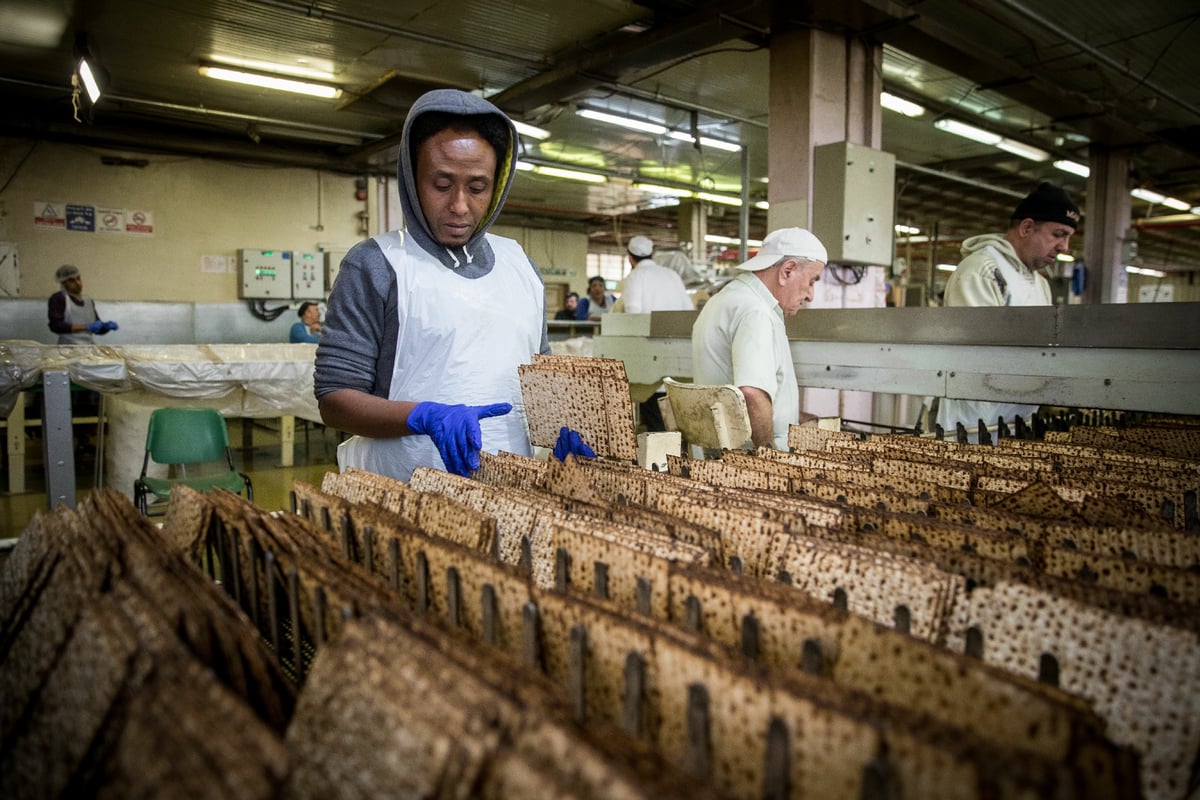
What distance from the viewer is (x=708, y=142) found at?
7.96 meters

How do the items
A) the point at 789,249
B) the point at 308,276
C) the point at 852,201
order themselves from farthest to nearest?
the point at 308,276 → the point at 852,201 → the point at 789,249

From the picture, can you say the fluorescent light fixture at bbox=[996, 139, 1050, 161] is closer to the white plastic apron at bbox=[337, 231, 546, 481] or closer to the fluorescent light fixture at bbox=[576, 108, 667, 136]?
the fluorescent light fixture at bbox=[576, 108, 667, 136]

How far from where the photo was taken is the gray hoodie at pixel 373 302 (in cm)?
173

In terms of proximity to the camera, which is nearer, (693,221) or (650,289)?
(650,289)

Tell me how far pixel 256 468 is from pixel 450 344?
17.6 ft

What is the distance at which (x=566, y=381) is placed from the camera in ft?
5.15

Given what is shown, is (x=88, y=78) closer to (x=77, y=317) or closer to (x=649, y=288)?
(x=77, y=317)

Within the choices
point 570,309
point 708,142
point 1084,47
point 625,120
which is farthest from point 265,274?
point 1084,47

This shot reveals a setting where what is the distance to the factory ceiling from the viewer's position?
481 centimetres

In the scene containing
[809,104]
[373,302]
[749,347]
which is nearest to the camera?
[373,302]

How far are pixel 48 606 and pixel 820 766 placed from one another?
84 cm

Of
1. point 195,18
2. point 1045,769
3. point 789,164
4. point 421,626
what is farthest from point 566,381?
point 195,18

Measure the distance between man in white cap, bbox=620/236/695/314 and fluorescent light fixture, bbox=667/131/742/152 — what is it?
1356 millimetres

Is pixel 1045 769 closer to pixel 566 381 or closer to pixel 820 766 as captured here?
pixel 820 766
